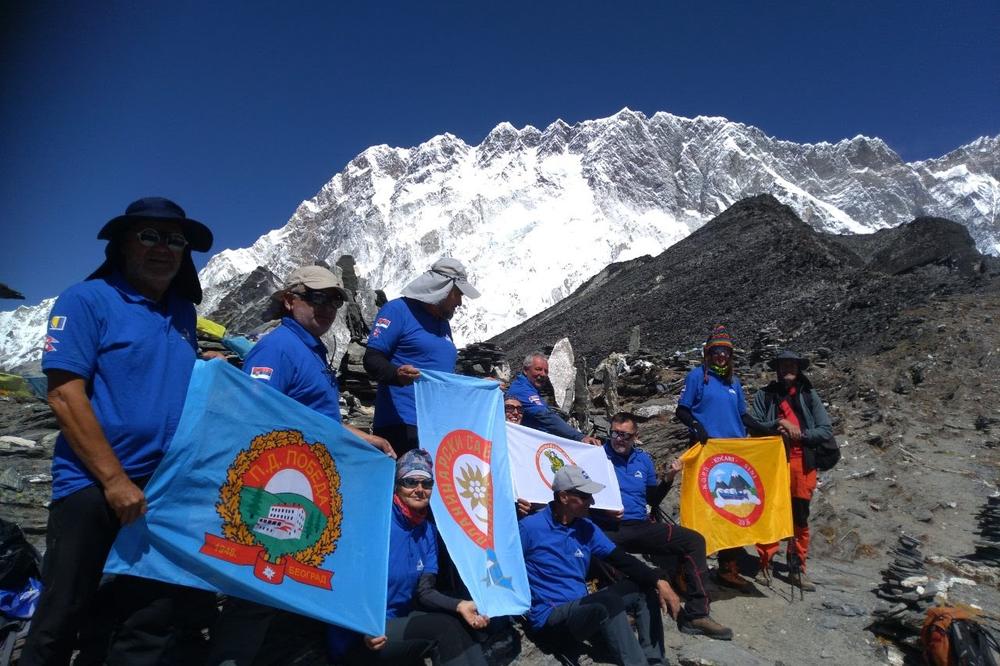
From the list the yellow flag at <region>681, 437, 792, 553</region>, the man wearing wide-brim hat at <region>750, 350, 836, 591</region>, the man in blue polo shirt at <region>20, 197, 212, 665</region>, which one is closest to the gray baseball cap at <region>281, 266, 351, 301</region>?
the man in blue polo shirt at <region>20, 197, 212, 665</region>

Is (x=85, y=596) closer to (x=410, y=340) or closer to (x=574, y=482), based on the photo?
(x=410, y=340)

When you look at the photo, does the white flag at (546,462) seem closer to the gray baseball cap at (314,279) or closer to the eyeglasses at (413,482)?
the eyeglasses at (413,482)

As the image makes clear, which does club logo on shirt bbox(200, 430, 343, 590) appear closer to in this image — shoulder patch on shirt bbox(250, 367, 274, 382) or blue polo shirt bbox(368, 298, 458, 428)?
shoulder patch on shirt bbox(250, 367, 274, 382)

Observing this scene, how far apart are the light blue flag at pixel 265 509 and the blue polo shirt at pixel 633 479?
7.13ft

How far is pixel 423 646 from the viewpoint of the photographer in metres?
2.85

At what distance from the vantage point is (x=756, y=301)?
26250mm

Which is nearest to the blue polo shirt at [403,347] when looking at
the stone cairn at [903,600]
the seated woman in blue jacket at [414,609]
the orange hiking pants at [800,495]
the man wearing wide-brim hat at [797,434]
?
the seated woman in blue jacket at [414,609]

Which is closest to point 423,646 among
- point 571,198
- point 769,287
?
point 769,287

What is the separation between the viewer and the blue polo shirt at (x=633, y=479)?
4.61 meters

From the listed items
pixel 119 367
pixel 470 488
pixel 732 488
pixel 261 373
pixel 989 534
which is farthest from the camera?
pixel 989 534

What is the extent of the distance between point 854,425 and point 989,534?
325cm

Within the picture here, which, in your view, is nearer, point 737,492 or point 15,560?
point 15,560

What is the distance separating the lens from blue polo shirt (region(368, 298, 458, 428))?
3684mm

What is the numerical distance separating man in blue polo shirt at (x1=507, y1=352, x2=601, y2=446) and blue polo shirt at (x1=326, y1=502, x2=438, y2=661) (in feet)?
6.30
